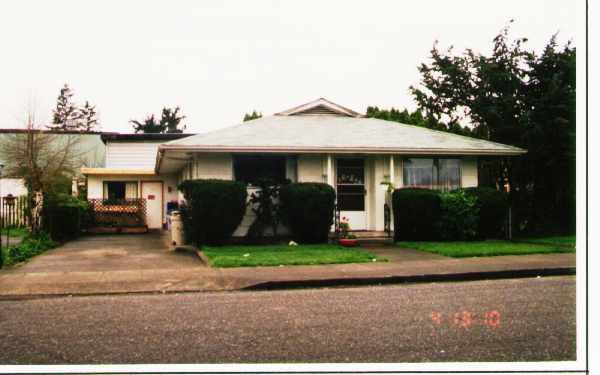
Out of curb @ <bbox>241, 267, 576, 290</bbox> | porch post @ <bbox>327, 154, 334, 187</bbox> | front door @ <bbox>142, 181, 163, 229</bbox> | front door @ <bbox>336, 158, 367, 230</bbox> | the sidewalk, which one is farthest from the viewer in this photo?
front door @ <bbox>142, 181, 163, 229</bbox>

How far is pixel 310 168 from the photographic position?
16266mm

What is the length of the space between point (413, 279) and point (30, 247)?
980 centimetres

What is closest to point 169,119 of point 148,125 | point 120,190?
point 148,125

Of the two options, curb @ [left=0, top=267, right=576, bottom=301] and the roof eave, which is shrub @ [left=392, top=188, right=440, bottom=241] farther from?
curb @ [left=0, top=267, right=576, bottom=301]

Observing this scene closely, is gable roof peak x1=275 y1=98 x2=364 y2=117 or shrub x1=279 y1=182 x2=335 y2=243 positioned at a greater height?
gable roof peak x1=275 y1=98 x2=364 y2=117

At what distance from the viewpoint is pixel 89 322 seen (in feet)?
21.0

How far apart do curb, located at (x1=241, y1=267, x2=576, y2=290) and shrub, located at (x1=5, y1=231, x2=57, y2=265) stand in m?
6.23

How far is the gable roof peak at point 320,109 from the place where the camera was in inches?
806

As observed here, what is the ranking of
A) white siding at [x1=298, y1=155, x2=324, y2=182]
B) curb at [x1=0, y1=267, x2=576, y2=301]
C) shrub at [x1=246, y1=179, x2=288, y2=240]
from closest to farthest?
curb at [x1=0, y1=267, x2=576, y2=301] < shrub at [x1=246, y1=179, x2=288, y2=240] < white siding at [x1=298, y1=155, x2=324, y2=182]

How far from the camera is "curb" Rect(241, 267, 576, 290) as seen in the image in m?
9.14

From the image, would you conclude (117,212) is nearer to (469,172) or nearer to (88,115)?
(469,172)

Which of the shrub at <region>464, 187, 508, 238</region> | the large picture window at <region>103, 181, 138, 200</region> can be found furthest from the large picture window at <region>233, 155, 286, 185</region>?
the large picture window at <region>103, 181, 138, 200</region>
